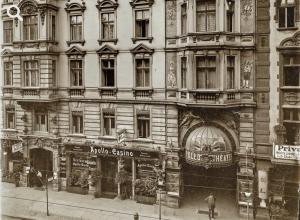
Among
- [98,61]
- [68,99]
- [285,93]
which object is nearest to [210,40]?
[285,93]

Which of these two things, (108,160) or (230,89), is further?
(108,160)

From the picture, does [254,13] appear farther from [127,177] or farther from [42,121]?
[42,121]

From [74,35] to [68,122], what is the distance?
3.26 meters

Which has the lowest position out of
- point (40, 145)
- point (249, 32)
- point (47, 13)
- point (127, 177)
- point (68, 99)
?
point (127, 177)

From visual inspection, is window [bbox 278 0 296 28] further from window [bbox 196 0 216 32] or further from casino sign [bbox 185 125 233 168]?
casino sign [bbox 185 125 233 168]

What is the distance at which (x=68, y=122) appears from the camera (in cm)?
1502

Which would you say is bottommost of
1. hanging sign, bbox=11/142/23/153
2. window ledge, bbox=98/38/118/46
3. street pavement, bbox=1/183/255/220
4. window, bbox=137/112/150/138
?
street pavement, bbox=1/183/255/220

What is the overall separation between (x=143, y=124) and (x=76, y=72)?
10.4ft

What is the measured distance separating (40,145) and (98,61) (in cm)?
398

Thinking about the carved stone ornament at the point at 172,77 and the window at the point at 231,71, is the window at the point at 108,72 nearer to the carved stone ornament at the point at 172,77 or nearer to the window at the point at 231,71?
the carved stone ornament at the point at 172,77

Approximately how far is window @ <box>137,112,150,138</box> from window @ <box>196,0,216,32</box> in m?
3.71

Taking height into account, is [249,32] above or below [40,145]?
above

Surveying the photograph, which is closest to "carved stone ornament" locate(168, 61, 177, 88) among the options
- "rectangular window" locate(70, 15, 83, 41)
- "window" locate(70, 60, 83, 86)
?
"window" locate(70, 60, 83, 86)

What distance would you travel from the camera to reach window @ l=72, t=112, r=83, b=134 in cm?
1513
